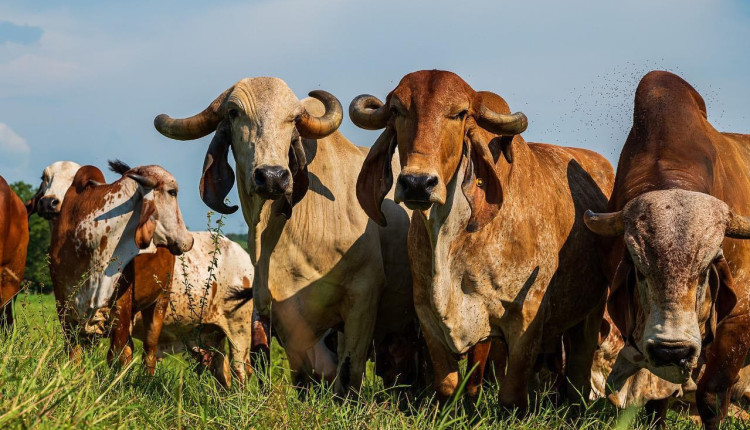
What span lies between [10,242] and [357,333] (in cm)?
443

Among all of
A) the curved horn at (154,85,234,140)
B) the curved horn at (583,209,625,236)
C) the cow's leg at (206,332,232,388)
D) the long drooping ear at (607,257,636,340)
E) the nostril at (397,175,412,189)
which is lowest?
the cow's leg at (206,332,232,388)

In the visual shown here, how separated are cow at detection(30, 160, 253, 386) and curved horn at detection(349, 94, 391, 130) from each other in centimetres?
318

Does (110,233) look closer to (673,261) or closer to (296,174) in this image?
(296,174)

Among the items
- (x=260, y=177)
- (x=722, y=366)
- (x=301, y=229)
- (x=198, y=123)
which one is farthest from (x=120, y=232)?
(x=722, y=366)

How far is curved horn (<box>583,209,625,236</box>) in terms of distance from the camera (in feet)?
20.1

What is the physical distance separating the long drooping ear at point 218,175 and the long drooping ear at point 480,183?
1846mm

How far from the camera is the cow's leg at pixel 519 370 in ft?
21.6

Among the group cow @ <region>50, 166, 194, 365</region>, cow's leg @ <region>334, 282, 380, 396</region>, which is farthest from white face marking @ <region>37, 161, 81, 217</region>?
cow's leg @ <region>334, 282, 380, 396</region>

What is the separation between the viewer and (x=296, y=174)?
7.35 meters

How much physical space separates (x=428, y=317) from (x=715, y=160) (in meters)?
2.27

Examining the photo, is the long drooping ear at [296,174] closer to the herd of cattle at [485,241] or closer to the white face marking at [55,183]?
the herd of cattle at [485,241]

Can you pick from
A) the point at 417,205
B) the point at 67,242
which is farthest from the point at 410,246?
the point at 67,242

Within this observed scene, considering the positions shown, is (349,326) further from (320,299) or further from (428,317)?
(428,317)

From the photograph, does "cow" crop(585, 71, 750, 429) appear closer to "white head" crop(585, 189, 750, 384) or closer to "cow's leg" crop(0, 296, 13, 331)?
"white head" crop(585, 189, 750, 384)
